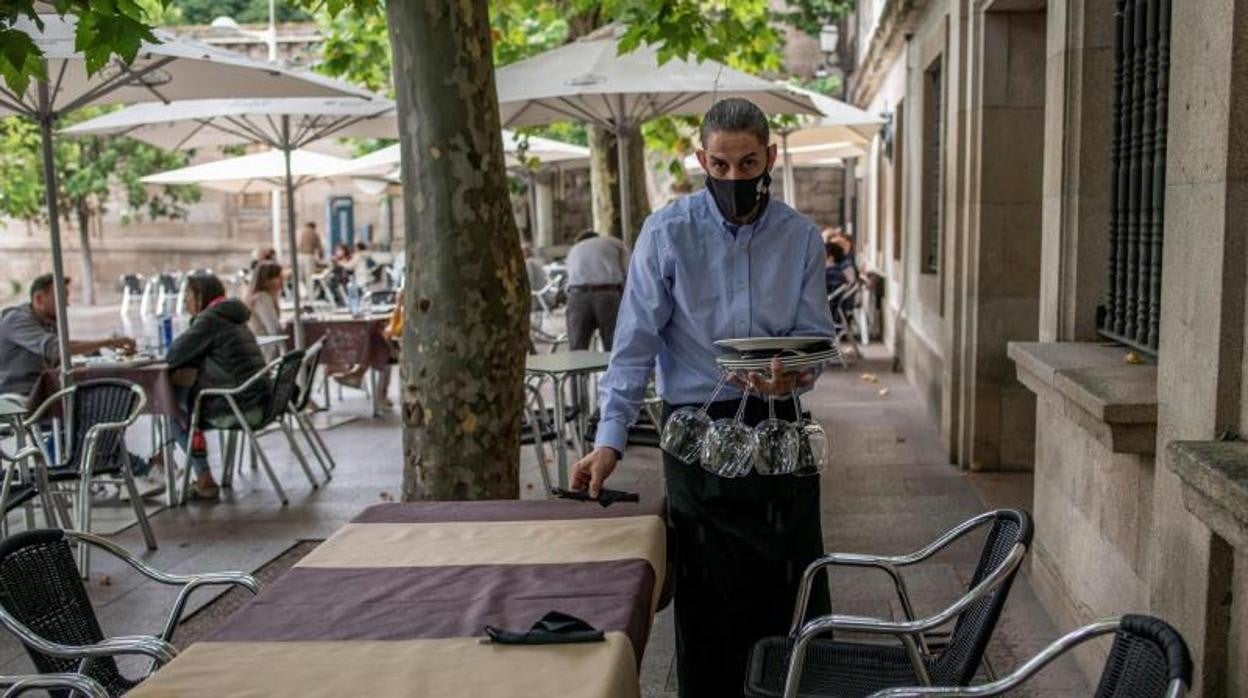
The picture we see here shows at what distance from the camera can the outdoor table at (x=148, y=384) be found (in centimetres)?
854

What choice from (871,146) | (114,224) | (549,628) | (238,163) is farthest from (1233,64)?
(114,224)

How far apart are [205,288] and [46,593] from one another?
593 centimetres

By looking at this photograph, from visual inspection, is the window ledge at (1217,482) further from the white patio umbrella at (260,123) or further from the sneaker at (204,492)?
the white patio umbrella at (260,123)

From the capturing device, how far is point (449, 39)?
5.62 m

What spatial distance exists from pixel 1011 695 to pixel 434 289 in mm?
2705

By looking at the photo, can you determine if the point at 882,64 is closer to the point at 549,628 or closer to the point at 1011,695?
the point at 1011,695

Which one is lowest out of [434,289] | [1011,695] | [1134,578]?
[1011,695]

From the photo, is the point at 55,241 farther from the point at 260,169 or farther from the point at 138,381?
the point at 260,169

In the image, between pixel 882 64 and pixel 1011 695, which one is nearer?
pixel 1011 695

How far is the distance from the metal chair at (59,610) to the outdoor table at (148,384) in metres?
4.98

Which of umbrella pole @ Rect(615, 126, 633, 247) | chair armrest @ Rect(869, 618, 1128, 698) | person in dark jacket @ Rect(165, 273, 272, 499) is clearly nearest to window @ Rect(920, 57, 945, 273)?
umbrella pole @ Rect(615, 126, 633, 247)

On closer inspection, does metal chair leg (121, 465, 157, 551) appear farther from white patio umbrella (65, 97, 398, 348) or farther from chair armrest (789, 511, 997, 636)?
chair armrest (789, 511, 997, 636)

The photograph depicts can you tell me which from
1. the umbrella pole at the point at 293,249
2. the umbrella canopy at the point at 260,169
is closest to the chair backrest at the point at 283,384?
the umbrella pole at the point at 293,249

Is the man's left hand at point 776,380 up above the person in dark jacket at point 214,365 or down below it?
above
